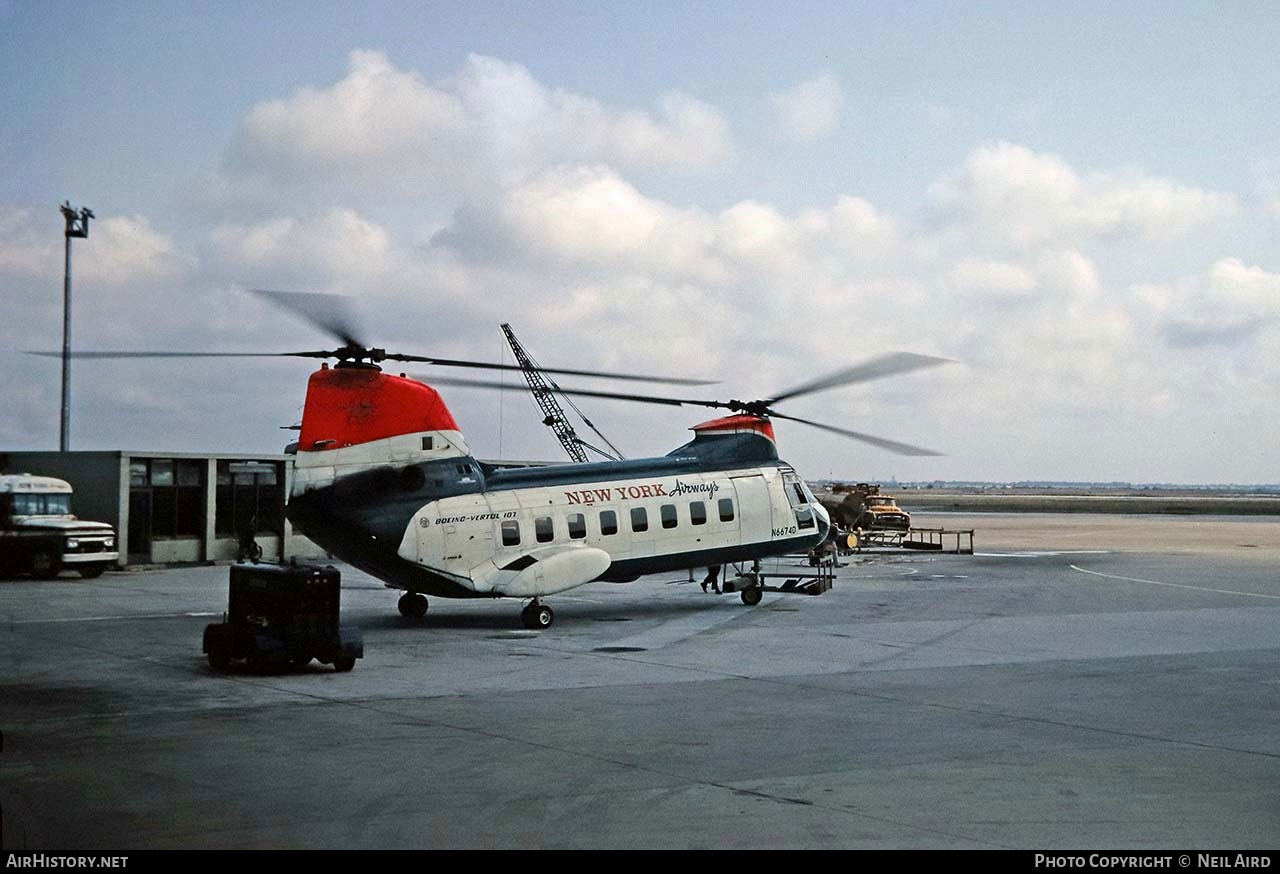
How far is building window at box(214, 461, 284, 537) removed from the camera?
41125mm

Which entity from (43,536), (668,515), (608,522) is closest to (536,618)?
(608,522)

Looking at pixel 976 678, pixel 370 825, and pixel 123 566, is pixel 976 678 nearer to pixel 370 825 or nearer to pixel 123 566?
pixel 370 825

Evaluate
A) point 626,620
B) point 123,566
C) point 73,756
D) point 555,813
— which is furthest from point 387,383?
point 123,566

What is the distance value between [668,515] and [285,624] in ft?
32.9

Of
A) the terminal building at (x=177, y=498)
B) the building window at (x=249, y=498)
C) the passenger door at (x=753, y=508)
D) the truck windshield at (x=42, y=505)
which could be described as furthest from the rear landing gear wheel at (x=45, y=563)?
the passenger door at (x=753, y=508)

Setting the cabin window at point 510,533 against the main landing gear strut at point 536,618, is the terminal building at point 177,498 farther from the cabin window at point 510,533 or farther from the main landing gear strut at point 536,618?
the main landing gear strut at point 536,618

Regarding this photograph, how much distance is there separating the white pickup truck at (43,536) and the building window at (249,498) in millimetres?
6353

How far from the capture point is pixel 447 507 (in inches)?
891

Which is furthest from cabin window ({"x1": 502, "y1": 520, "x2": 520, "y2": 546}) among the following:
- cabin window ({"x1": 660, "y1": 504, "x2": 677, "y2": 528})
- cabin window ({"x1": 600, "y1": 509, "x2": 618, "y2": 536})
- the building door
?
the building door

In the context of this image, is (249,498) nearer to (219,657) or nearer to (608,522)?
(608,522)

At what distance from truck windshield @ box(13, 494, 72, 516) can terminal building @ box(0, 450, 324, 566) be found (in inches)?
81.3

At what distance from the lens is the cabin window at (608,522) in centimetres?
2452

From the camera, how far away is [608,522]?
2459 centimetres

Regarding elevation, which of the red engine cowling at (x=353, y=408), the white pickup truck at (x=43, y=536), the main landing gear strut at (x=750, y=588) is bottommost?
the main landing gear strut at (x=750, y=588)
